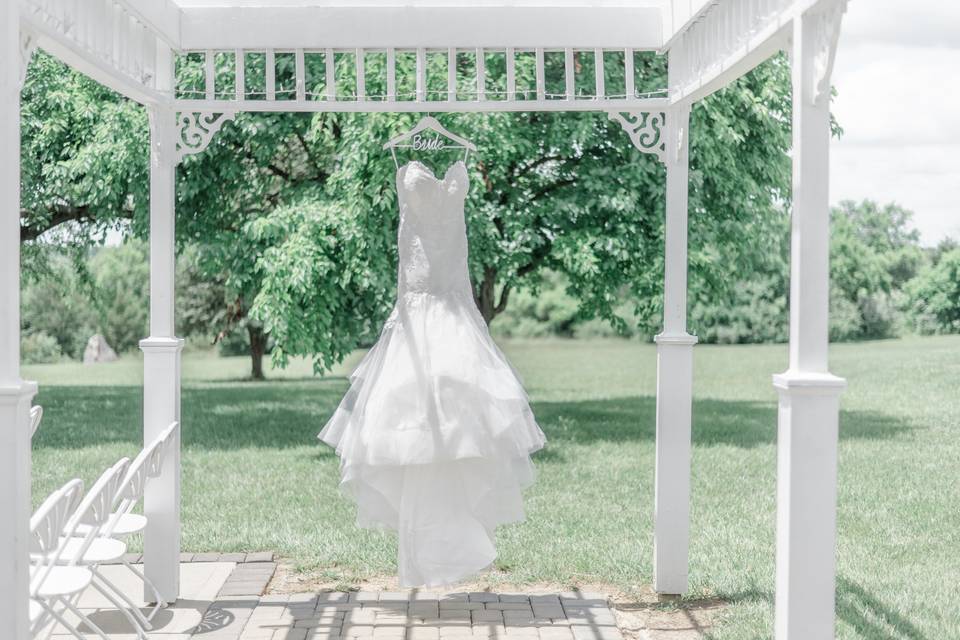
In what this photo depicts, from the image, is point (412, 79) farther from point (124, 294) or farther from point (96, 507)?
point (124, 294)

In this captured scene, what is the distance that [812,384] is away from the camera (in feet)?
9.51

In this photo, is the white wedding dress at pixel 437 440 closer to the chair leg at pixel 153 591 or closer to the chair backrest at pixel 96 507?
the chair leg at pixel 153 591

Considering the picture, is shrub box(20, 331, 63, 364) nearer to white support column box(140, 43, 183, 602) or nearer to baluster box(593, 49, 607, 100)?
white support column box(140, 43, 183, 602)

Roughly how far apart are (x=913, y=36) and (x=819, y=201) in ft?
112

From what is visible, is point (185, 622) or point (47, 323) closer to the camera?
point (185, 622)

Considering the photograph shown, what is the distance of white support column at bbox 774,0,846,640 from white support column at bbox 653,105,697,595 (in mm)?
1850

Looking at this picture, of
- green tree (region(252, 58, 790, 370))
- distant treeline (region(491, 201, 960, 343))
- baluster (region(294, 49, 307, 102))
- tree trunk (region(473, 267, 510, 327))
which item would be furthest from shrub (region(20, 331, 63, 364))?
baluster (region(294, 49, 307, 102))

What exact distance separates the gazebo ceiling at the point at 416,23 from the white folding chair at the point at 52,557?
2.20 m

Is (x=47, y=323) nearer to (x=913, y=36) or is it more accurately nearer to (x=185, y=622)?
Answer: (x=185, y=622)

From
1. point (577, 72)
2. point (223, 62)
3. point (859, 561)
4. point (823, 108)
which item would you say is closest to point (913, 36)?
point (577, 72)

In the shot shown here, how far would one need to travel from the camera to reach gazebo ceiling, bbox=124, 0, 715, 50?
4.68m

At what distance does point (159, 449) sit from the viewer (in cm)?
439

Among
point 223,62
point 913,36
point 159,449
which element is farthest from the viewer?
point 913,36

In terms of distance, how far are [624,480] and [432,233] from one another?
203 inches
